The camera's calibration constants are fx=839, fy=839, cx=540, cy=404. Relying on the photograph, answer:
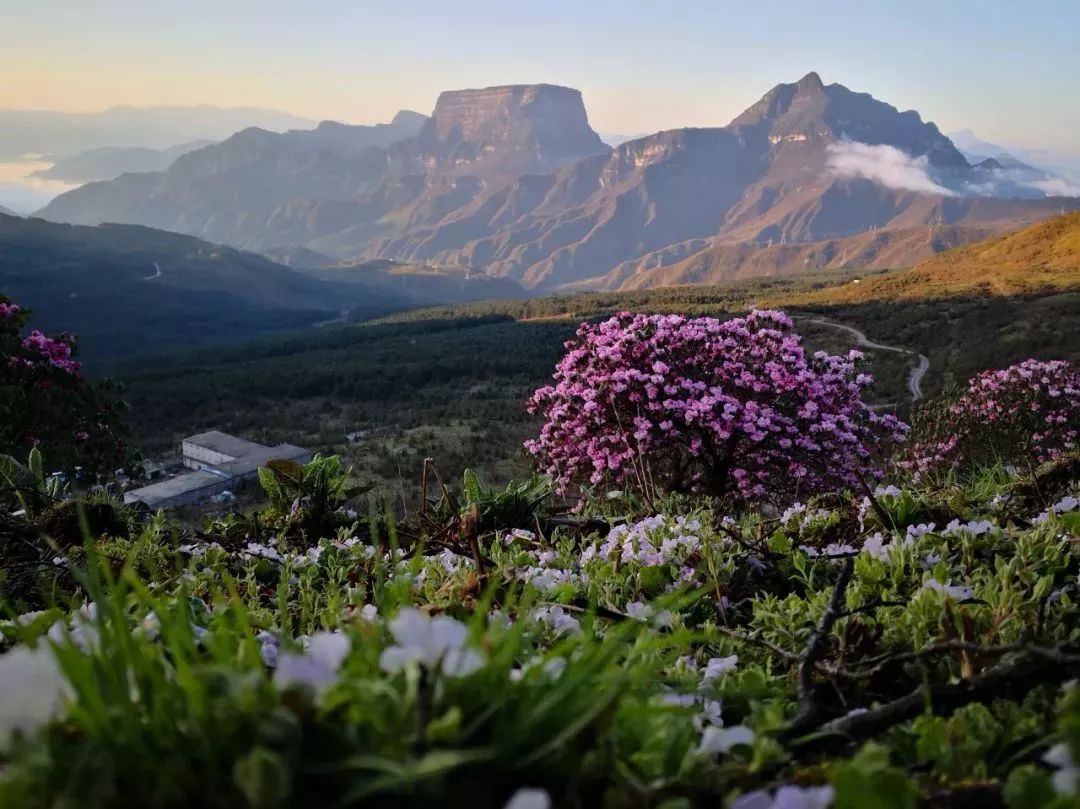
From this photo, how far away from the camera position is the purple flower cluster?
1397 centimetres

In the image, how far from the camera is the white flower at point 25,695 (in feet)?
3.03

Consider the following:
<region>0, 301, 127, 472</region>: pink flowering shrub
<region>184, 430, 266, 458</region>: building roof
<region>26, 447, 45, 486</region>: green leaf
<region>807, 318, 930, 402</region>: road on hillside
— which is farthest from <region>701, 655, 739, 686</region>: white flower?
<region>184, 430, 266, 458</region>: building roof

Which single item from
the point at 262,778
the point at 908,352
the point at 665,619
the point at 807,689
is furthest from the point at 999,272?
the point at 262,778

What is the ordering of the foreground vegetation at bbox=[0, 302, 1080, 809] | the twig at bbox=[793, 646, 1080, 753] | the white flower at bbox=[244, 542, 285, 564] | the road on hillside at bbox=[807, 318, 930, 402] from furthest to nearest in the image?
the road on hillside at bbox=[807, 318, 930, 402] → the white flower at bbox=[244, 542, 285, 564] → the twig at bbox=[793, 646, 1080, 753] → the foreground vegetation at bbox=[0, 302, 1080, 809]

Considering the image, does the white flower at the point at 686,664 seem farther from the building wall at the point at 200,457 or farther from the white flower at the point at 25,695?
the building wall at the point at 200,457

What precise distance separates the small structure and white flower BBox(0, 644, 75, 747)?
26860 millimetres

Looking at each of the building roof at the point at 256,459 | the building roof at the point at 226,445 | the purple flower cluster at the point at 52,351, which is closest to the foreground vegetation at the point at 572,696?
the purple flower cluster at the point at 52,351

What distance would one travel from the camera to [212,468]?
3741 centimetres

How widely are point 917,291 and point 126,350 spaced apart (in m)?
140

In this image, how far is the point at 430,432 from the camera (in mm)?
42500

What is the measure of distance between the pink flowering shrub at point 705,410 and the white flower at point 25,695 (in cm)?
845

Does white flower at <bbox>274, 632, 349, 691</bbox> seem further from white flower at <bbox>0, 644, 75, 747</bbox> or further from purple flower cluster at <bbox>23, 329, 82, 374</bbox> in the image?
purple flower cluster at <bbox>23, 329, 82, 374</bbox>

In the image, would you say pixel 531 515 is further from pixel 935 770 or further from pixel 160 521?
pixel 935 770

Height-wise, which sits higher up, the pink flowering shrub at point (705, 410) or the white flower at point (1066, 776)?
the white flower at point (1066, 776)
